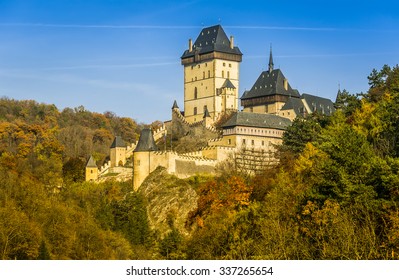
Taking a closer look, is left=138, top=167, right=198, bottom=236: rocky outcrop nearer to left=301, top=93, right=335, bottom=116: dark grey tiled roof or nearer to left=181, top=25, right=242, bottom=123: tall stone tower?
left=181, top=25, right=242, bottom=123: tall stone tower

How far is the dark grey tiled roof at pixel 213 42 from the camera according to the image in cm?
9400

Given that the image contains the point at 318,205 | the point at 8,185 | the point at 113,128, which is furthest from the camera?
the point at 113,128

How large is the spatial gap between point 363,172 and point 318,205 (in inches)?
98.1

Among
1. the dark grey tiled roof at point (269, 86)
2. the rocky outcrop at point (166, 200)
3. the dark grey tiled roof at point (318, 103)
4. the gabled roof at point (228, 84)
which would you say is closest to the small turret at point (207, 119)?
the gabled roof at point (228, 84)

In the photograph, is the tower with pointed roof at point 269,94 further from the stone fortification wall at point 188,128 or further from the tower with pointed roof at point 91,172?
the tower with pointed roof at point 91,172

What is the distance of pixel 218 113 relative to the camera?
89.6 m

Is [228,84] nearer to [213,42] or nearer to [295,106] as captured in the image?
[213,42]

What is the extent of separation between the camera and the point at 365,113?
5631 cm

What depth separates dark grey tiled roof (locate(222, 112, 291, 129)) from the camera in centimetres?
7644

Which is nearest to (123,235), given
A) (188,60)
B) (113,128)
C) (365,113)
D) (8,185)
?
(8,185)

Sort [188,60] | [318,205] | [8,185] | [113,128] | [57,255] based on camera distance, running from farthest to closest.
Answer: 1. [113,128]
2. [188,60]
3. [8,185]
4. [57,255]
5. [318,205]

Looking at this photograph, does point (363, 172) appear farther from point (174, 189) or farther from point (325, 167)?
point (174, 189)

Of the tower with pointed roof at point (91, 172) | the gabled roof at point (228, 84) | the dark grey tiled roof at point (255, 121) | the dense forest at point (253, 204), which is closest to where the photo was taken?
the dense forest at point (253, 204)

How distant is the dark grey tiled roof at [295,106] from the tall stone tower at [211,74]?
544cm
